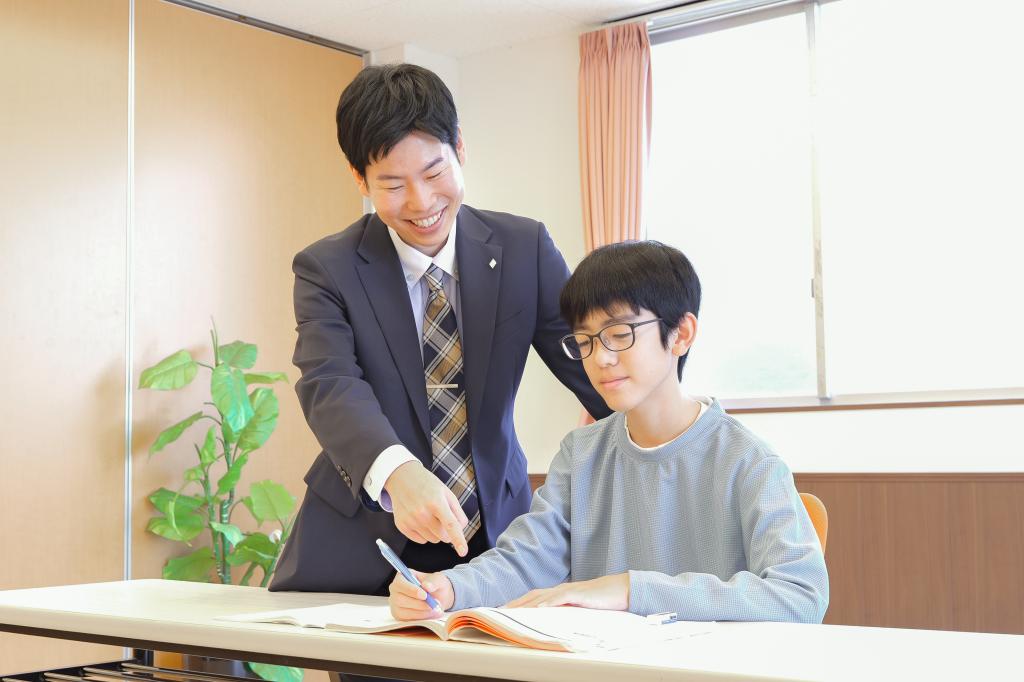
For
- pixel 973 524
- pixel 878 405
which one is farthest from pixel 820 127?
pixel 973 524

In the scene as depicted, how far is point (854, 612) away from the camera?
3.97m

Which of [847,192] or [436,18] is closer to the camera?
[847,192]

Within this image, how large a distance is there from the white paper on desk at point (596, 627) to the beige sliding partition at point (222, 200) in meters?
3.41

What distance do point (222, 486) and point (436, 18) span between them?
2.22 metres

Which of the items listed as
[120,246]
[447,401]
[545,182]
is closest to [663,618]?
[447,401]

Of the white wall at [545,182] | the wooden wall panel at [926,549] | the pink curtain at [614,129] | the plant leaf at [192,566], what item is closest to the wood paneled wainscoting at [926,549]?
the wooden wall panel at [926,549]

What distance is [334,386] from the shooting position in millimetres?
1717

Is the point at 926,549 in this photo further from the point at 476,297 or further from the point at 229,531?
the point at 476,297

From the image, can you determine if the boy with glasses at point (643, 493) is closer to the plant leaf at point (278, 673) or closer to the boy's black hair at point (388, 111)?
the boy's black hair at point (388, 111)

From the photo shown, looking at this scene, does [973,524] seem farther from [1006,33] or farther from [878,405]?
[1006,33]

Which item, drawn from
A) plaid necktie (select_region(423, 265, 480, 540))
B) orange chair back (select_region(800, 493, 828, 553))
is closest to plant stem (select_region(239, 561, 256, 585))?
plaid necktie (select_region(423, 265, 480, 540))

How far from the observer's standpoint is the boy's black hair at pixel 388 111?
1728mm

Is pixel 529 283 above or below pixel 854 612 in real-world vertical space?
above

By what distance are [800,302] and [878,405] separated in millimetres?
545
